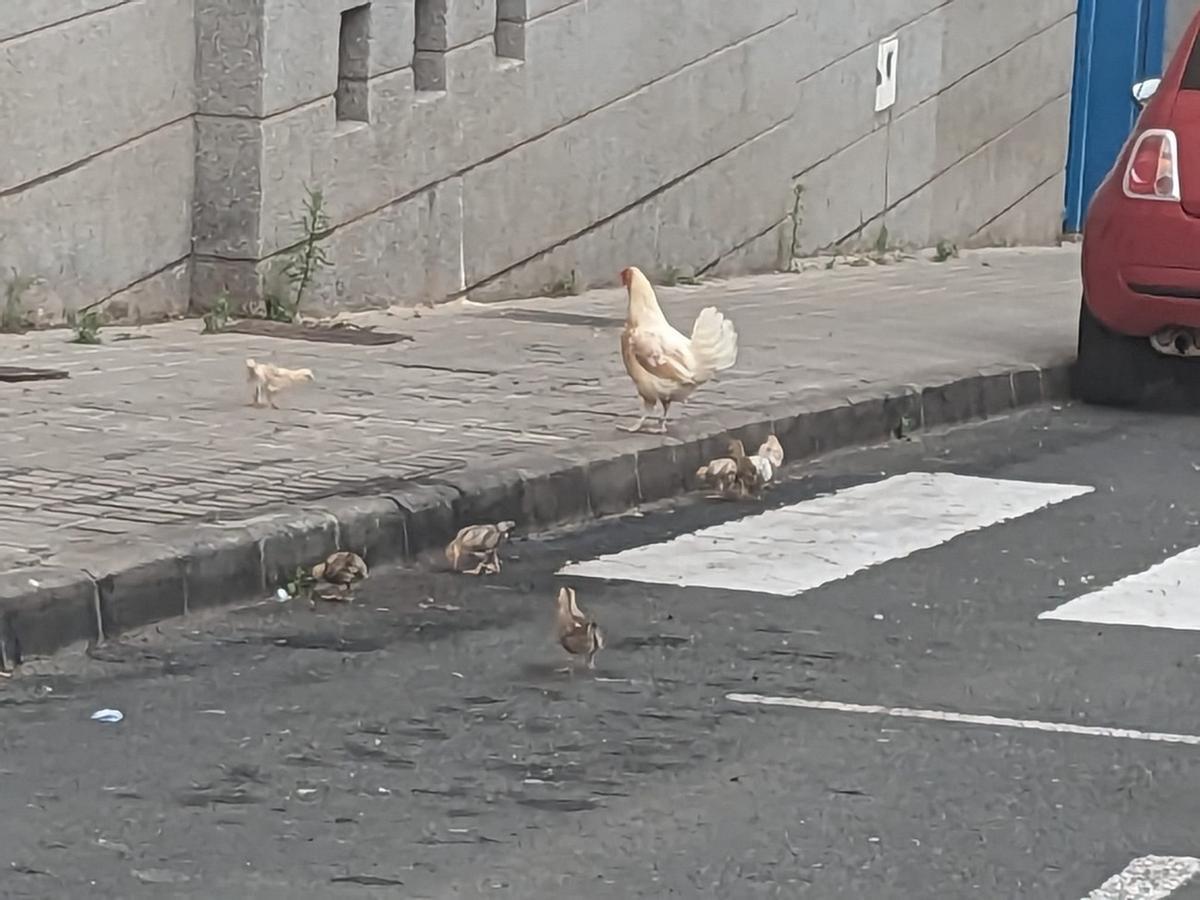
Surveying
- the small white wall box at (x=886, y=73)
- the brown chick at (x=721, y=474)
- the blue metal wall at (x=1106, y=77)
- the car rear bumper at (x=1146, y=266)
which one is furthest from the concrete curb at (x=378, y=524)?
the blue metal wall at (x=1106, y=77)

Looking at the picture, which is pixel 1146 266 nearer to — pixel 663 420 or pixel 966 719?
pixel 663 420

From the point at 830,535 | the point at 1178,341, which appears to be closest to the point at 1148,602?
the point at 830,535

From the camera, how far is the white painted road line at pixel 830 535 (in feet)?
23.1

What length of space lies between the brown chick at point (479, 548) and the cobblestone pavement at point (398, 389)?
407 millimetres

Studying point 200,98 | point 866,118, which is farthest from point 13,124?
point 866,118

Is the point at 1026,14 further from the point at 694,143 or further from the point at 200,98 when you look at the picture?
the point at 200,98

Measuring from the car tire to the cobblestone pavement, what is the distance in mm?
373

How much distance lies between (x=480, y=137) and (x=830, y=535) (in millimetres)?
5035

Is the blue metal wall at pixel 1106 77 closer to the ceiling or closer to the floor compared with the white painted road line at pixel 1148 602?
closer to the ceiling

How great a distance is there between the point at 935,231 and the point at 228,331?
7.32 m

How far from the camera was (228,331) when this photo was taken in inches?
419

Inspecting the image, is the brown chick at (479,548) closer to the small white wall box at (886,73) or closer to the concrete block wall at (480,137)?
the concrete block wall at (480,137)

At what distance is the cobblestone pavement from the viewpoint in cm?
724

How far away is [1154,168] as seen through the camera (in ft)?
32.4
